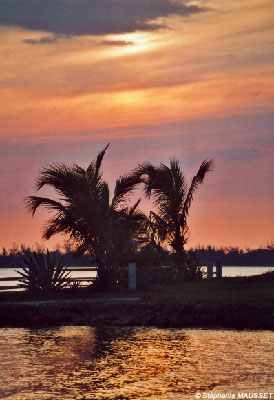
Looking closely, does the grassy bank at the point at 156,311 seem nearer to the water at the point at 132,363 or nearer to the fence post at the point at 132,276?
the water at the point at 132,363

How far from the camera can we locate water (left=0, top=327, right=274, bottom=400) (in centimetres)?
1080

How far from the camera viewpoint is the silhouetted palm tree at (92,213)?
2748cm

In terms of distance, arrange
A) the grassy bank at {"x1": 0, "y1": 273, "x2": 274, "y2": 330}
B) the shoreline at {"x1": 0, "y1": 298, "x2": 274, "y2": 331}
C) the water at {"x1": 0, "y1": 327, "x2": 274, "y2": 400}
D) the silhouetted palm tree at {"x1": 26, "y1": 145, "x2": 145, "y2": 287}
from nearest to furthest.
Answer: the water at {"x1": 0, "y1": 327, "x2": 274, "y2": 400}
the shoreline at {"x1": 0, "y1": 298, "x2": 274, "y2": 331}
the grassy bank at {"x1": 0, "y1": 273, "x2": 274, "y2": 330}
the silhouetted palm tree at {"x1": 26, "y1": 145, "x2": 145, "y2": 287}

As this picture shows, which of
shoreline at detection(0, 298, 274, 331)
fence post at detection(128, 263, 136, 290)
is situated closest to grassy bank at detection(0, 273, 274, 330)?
shoreline at detection(0, 298, 274, 331)

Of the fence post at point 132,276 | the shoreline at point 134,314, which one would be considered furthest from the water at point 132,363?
the fence post at point 132,276

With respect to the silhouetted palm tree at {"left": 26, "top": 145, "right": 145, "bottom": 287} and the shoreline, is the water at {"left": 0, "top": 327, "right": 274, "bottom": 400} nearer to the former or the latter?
the shoreline

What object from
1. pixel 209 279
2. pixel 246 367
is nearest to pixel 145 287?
pixel 209 279

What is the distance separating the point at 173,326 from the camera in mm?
18344

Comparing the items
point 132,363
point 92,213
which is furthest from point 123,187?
point 132,363

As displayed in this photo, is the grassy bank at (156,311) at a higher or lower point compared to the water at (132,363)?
higher

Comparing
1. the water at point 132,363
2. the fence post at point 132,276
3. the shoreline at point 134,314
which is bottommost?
the water at point 132,363

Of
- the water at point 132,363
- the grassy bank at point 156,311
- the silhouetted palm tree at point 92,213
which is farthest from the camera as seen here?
the silhouetted palm tree at point 92,213

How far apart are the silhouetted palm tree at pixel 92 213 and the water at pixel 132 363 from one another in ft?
32.7

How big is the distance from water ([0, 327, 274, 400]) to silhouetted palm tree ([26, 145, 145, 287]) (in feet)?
32.7
